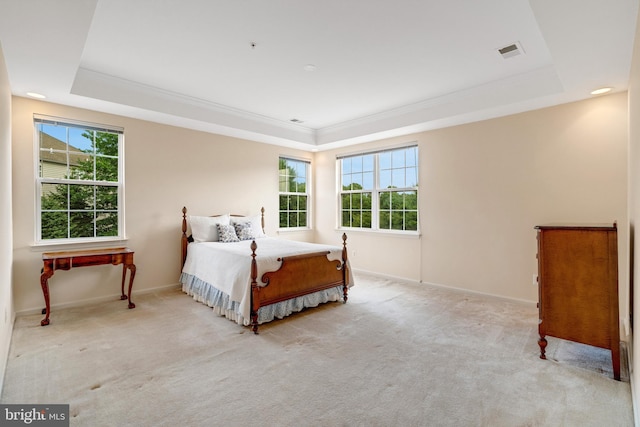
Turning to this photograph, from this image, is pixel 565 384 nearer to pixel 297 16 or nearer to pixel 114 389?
pixel 114 389

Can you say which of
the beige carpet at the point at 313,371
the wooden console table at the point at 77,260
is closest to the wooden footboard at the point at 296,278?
the beige carpet at the point at 313,371

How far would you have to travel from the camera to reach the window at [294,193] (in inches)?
240

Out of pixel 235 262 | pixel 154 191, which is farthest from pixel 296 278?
pixel 154 191

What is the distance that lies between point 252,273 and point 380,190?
3.07m

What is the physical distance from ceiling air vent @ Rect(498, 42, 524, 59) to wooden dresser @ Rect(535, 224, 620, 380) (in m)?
1.66

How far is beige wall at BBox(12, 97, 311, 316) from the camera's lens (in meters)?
3.45

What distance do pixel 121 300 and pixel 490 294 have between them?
4798 mm

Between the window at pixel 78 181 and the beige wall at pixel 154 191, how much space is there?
106 mm

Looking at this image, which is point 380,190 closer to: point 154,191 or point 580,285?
point 580,285

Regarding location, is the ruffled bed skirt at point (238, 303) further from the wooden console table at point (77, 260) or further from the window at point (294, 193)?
the window at point (294, 193)

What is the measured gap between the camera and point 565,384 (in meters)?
2.16

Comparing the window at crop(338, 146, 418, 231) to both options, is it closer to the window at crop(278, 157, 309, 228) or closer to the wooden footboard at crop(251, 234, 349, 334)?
the window at crop(278, 157, 309, 228)

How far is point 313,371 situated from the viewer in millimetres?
2330

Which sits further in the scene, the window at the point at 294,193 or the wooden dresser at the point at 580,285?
the window at the point at 294,193
